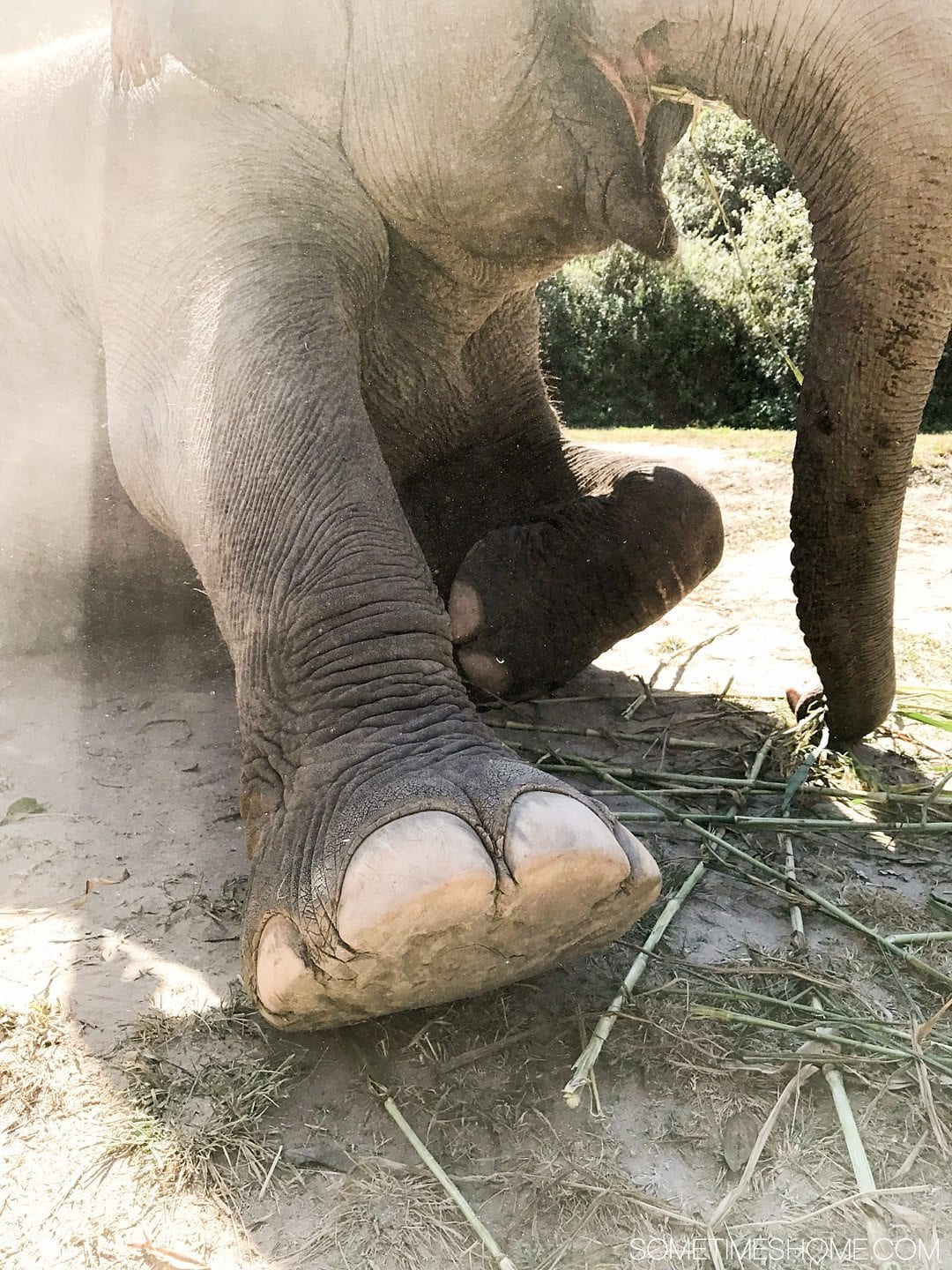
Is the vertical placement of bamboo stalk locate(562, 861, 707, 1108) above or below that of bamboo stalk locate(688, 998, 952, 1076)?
below

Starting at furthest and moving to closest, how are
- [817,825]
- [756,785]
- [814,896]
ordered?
1. [756,785]
2. [817,825]
3. [814,896]

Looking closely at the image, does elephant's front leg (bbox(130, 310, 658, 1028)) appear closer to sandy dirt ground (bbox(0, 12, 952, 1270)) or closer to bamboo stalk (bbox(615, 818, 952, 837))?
sandy dirt ground (bbox(0, 12, 952, 1270))

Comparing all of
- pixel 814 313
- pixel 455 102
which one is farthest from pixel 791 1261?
pixel 455 102

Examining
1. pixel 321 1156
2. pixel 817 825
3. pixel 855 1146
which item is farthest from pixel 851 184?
pixel 321 1156

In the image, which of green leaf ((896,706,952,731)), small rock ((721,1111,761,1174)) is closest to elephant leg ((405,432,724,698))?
green leaf ((896,706,952,731))

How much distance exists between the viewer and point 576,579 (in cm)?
314

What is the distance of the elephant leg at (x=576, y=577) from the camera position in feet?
10.1

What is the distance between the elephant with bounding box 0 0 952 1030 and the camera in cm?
168

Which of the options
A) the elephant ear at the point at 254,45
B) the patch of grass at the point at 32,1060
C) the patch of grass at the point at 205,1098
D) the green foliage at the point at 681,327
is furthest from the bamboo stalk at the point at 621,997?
the green foliage at the point at 681,327

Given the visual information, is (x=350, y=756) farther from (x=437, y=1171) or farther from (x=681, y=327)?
(x=681, y=327)

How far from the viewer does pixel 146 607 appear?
3.40 meters

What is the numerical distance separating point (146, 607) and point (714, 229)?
15439mm

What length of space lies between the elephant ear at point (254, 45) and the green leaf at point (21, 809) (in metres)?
1.45

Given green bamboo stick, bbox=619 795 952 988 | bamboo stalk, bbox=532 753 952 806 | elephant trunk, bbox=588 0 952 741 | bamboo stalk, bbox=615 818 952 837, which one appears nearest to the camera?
elephant trunk, bbox=588 0 952 741
